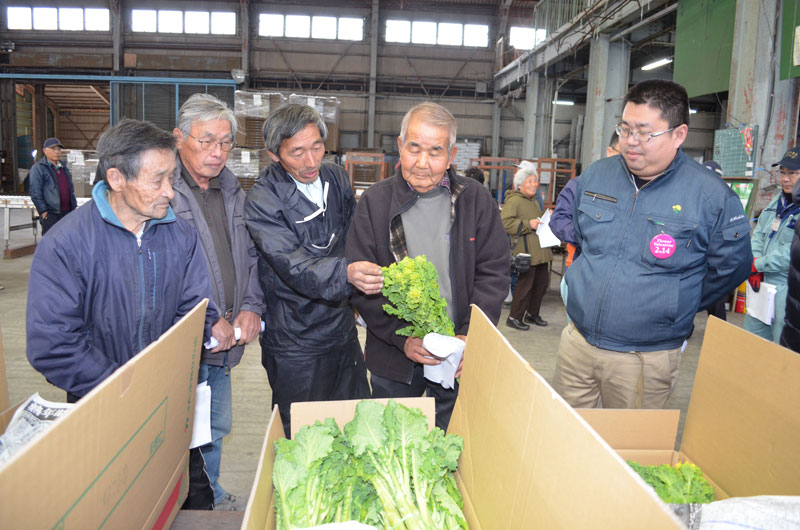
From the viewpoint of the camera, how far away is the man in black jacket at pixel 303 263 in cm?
219

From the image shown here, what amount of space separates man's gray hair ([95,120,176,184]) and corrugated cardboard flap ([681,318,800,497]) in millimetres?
1844

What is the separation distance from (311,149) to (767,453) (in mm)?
1948

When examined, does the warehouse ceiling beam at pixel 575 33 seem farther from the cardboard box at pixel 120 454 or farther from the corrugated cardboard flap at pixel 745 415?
the cardboard box at pixel 120 454

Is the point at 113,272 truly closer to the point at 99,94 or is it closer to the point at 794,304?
the point at 794,304

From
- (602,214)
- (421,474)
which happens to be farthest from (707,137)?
(421,474)

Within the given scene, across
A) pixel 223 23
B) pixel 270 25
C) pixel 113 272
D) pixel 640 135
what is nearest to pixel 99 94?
pixel 223 23

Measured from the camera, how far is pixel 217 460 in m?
2.56

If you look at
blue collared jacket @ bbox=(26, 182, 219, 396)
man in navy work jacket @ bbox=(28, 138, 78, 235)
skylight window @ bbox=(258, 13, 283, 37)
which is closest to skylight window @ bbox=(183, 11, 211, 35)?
skylight window @ bbox=(258, 13, 283, 37)

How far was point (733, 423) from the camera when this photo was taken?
144 centimetres

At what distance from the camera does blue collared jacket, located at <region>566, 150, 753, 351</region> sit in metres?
2.06

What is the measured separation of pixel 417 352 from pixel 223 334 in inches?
33.4

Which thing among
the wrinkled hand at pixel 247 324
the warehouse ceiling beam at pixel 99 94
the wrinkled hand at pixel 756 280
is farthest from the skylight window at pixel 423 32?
the wrinkled hand at pixel 247 324

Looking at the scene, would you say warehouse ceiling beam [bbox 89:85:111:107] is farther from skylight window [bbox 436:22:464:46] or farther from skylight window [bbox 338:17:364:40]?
skylight window [bbox 436:22:464:46]

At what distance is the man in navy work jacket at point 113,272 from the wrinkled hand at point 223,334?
392mm
